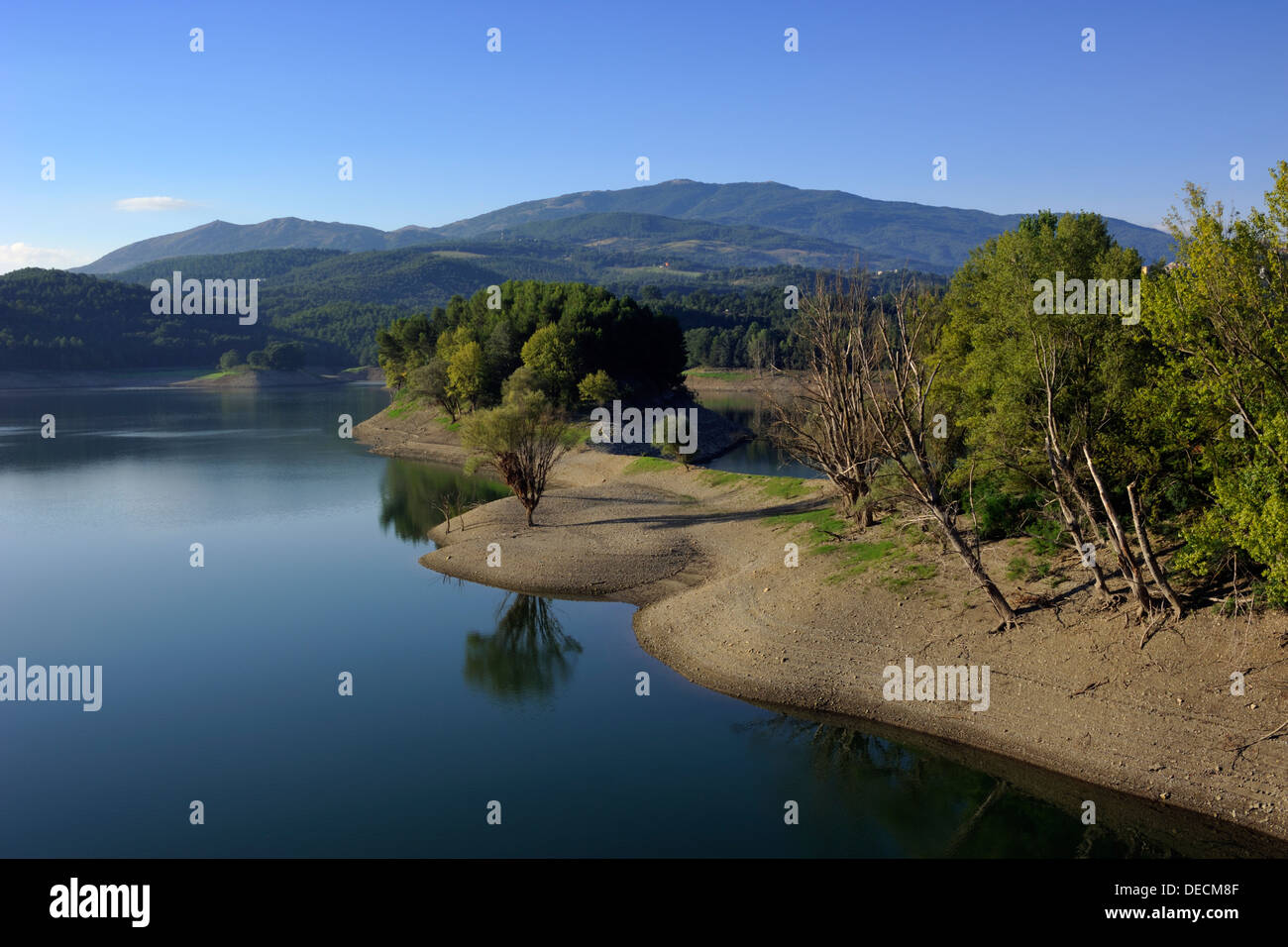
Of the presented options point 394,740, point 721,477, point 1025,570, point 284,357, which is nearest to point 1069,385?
point 1025,570

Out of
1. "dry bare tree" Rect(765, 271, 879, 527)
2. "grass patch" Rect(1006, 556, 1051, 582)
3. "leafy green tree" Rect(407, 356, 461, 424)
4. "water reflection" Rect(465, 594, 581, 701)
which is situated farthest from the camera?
"leafy green tree" Rect(407, 356, 461, 424)

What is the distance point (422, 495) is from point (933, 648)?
144ft

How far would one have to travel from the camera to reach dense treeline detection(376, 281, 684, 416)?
3095 inches

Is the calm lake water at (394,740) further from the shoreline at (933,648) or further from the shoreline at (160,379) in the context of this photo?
the shoreline at (160,379)

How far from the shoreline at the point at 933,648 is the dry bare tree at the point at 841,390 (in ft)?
9.66

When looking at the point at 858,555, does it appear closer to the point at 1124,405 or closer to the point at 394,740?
the point at 1124,405

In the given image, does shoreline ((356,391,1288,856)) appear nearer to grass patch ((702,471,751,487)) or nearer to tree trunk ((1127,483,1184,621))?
tree trunk ((1127,483,1184,621))

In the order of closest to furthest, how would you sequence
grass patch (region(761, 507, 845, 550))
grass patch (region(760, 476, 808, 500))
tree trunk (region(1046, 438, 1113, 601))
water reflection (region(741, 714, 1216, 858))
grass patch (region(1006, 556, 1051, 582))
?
water reflection (region(741, 714, 1216, 858)) → tree trunk (region(1046, 438, 1113, 601)) → grass patch (region(1006, 556, 1051, 582)) → grass patch (region(761, 507, 845, 550)) → grass patch (region(760, 476, 808, 500))

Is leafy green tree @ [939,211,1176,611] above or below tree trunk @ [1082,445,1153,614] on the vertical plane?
above

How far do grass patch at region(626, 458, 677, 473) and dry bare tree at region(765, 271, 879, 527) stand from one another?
1803 centimetres

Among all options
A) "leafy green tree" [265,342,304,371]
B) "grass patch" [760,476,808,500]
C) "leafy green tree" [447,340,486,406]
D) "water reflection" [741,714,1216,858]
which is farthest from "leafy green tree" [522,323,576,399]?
"leafy green tree" [265,342,304,371]

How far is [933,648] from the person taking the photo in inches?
1025

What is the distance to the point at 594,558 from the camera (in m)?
39.9
